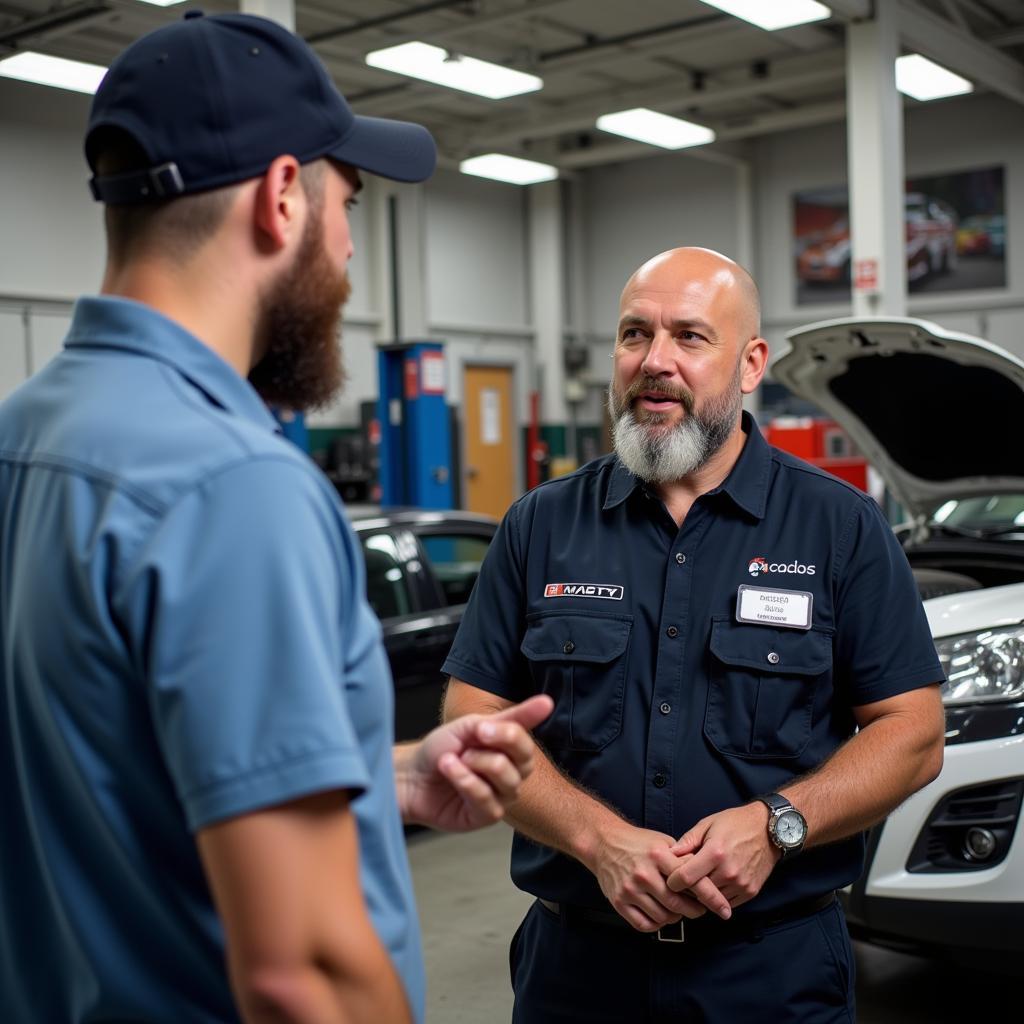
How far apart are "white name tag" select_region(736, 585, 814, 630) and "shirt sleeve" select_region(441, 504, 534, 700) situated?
0.38 metres

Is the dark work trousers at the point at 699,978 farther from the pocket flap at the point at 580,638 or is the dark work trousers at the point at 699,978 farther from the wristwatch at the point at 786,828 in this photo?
the pocket flap at the point at 580,638

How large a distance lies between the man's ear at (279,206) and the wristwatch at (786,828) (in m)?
1.11

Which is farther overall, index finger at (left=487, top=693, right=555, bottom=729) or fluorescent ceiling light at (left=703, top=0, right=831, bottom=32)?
fluorescent ceiling light at (left=703, top=0, right=831, bottom=32)

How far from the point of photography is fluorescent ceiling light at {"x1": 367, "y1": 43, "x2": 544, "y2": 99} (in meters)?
9.71

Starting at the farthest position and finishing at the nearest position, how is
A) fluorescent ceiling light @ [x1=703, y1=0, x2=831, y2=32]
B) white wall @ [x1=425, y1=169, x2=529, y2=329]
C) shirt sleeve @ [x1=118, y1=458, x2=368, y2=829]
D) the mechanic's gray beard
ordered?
white wall @ [x1=425, y1=169, x2=529, y2=329]
fluorescent ceiling light @ [x1=703, y1=0, x2=831, y2=32]
the mechanic's gray beard
shirt sleeve @ [x1=118, y1=458, x2=368, y2=829]

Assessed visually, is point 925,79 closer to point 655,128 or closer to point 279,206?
point 655,128

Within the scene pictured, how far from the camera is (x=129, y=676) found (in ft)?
3.06

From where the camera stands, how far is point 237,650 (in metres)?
0.88

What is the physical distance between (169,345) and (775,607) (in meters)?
1.14

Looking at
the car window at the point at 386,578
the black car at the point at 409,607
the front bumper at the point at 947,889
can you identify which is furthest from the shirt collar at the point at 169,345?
the car window at the point at 386,578

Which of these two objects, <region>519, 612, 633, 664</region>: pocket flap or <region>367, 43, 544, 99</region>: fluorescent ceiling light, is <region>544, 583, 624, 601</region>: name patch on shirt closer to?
<region>519, 612, 633, 664</region>: pocket flap

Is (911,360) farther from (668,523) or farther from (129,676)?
(129,676)

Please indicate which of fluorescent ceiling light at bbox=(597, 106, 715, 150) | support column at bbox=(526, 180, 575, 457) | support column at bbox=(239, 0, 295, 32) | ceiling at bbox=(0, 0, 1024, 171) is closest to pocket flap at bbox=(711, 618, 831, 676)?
support column at bbox=(239, 0, 295, 32)

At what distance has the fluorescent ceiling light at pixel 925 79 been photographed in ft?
33.4
